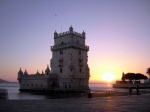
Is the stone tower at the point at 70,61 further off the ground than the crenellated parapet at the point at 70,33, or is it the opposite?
the crenellated parapet at the point at 70,33

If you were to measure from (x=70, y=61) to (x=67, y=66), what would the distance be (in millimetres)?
2197

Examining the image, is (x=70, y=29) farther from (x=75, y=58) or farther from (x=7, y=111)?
(x=7, y=111)

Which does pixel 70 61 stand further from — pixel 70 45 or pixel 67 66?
pixel 70 45

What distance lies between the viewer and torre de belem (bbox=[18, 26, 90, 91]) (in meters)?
72.6

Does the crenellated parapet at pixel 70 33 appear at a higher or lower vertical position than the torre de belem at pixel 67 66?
higher

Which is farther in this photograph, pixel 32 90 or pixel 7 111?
pixel 32 90

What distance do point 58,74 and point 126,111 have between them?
191 ft

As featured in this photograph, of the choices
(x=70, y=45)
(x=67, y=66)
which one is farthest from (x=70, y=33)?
(x=67, y=66)

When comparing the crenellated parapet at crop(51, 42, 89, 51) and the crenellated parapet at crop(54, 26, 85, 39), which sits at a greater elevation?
the crenellated parapet at crop(54, 26, 85, 39)

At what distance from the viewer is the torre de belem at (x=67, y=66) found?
72.6 m

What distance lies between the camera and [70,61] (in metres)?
72.4

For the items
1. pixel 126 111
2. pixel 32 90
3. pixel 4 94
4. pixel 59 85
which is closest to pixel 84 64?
pixel 59 85

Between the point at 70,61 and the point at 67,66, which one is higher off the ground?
the point at 70,61

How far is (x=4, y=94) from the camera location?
37.2 m
